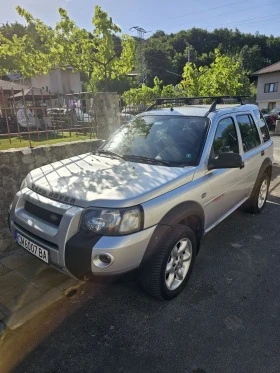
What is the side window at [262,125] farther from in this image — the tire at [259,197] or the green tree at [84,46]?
the green tree at [84,46]

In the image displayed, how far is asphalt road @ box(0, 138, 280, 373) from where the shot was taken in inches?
88.0

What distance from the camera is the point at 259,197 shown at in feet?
16.3

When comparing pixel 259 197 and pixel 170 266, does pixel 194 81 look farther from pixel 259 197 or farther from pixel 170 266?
pixel 170 266

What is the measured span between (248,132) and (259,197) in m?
1.28

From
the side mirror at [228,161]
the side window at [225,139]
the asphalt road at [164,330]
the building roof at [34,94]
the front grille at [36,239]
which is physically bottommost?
the asphalt road at [164,330]

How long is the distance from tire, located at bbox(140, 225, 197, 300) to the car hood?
47 cm

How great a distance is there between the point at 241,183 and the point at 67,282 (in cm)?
264

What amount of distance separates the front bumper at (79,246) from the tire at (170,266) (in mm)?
209

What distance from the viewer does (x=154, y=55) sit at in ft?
203

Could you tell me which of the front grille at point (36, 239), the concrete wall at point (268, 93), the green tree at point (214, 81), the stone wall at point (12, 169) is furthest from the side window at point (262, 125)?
the concrete wall at point (268, 93)

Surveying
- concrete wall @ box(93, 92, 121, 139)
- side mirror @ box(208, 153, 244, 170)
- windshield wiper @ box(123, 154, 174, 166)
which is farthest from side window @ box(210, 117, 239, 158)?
concrete wall @ box(93, 92, 121, 139)

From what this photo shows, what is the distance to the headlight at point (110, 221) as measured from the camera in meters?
2.36

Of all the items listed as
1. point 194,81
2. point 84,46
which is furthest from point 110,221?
point 194,81

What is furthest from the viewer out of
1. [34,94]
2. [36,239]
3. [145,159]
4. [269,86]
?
[269,86]
